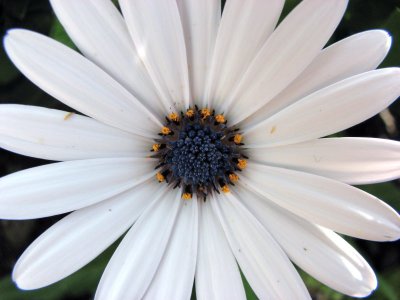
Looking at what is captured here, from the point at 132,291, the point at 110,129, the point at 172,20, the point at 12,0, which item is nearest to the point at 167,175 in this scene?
the point at 110,129

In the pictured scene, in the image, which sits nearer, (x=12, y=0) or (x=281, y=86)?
(x=281, y=86)

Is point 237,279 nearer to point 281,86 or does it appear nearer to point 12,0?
point 281,86

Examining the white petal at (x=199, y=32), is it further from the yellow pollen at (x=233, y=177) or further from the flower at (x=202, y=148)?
the yellow pollen at (x=233, y=177)

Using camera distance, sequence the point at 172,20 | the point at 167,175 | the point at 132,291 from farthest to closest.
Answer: the point at 167,175, the point at 132,291, the point at 172,20

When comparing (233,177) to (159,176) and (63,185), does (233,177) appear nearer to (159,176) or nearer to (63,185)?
(159,176)

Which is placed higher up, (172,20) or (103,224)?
(172,20)

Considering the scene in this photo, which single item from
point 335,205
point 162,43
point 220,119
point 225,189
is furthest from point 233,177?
point 162,43

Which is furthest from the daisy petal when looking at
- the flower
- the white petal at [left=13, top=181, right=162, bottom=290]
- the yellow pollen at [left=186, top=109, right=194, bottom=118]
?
the white petal at [left=13, top=181, right=162, bottom=290]
